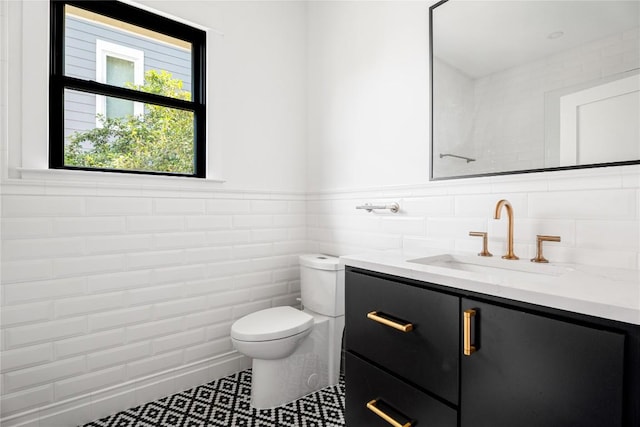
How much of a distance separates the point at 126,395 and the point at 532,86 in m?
2.51

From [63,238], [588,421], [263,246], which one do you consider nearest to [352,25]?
[263,246]

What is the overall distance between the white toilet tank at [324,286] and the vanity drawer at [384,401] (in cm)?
66

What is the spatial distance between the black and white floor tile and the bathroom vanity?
1.62 feet

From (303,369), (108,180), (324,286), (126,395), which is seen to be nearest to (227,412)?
(303,369)

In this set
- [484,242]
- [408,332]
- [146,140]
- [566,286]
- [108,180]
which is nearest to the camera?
[566,286]

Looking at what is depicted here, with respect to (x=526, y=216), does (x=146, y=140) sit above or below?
above

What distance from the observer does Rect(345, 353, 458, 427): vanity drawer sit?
3.33 ft

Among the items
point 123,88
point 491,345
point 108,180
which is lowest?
point 491,345

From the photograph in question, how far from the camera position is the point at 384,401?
46.4 inches

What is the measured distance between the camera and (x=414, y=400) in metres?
1.07

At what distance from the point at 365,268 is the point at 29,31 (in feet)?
6.26

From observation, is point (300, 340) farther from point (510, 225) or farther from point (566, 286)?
point (566, 286)

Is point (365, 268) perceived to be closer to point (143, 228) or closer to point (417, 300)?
point (417, 300)

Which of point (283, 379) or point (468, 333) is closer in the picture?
point (468, 333)
